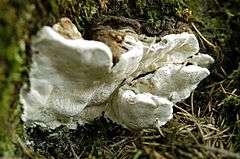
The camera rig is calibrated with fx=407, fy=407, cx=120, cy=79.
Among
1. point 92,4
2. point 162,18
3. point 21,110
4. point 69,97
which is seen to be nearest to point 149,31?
point 162,18

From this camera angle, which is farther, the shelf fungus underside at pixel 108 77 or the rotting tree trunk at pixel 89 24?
the shelf fungus underside at pixel 108 77

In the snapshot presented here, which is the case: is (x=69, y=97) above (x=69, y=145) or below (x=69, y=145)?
above

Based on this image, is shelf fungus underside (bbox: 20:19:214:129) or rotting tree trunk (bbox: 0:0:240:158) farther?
shelf fungus underside (bbox: 20:19:214:129)

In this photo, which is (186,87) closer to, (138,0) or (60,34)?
(138,0)

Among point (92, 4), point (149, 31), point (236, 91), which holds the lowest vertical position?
point (236, 91)
